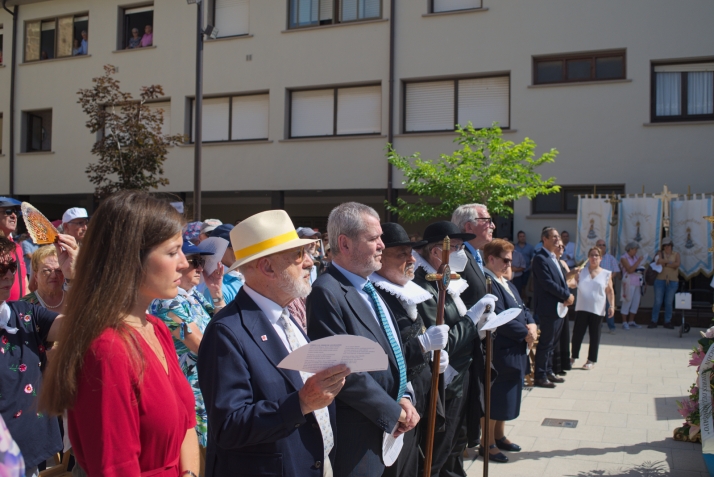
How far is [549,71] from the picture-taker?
54.9 feet

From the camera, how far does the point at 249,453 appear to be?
252cm

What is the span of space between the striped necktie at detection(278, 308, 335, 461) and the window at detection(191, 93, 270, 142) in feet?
56.1

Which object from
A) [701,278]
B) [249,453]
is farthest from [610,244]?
[249,453]

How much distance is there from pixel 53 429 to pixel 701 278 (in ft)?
49.3

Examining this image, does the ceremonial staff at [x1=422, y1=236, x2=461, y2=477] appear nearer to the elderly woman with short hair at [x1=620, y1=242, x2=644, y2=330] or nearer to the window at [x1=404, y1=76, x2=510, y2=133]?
the elderly woman with short hair at [x1=620, y1=242, x2=644, y2=330]

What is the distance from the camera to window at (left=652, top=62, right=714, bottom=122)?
51.5ft

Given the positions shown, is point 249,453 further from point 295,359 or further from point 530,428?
point 530,428

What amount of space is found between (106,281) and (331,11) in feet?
58.7

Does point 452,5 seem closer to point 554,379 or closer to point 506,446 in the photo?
point 554,379

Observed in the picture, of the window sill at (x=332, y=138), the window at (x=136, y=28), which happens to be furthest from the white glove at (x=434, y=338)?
the window at (x=136, y=28)

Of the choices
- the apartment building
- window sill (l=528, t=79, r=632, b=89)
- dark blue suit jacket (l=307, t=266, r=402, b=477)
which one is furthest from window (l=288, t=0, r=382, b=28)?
dark blue suit jacket (l=307, t=266, r=402, b=477)

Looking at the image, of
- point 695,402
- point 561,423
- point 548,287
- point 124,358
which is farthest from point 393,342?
point 548,287

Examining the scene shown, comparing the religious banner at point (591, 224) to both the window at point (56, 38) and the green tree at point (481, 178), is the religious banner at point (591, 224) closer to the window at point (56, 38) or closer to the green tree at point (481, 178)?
the green tree at point (481, 178)

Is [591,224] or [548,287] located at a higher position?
[591,224]
